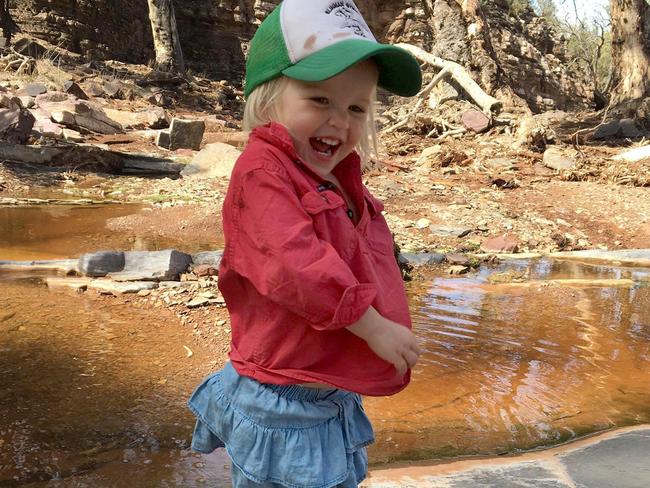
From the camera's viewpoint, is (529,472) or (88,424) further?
(88,424)

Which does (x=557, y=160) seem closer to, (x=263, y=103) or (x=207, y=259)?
(x=207, y=259)

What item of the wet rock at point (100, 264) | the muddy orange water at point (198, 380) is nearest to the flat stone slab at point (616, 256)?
the muddy orange water at point (198, 380)

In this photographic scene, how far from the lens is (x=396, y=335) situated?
1.29 metres

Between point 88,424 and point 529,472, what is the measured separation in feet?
5.24

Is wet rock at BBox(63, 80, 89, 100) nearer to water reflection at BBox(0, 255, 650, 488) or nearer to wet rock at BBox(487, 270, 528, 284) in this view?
water reflection at BBox(0, 255, 650, 488)

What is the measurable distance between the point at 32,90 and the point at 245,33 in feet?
36.7

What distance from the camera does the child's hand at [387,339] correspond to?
1253 millimetres

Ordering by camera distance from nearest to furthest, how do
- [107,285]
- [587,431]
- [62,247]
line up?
1. [587,431]
2. [107,285]
3. [62,247]

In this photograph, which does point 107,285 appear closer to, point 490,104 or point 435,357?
point 435,357

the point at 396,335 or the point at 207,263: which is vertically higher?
the point at 396,335

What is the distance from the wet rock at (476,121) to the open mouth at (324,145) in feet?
32.5

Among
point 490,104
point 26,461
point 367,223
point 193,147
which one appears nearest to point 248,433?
point 367,223

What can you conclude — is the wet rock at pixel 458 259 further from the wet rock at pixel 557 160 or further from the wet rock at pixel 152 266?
the wet rock at pixel 557 160

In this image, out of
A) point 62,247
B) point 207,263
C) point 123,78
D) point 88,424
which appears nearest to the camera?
point 88,424
